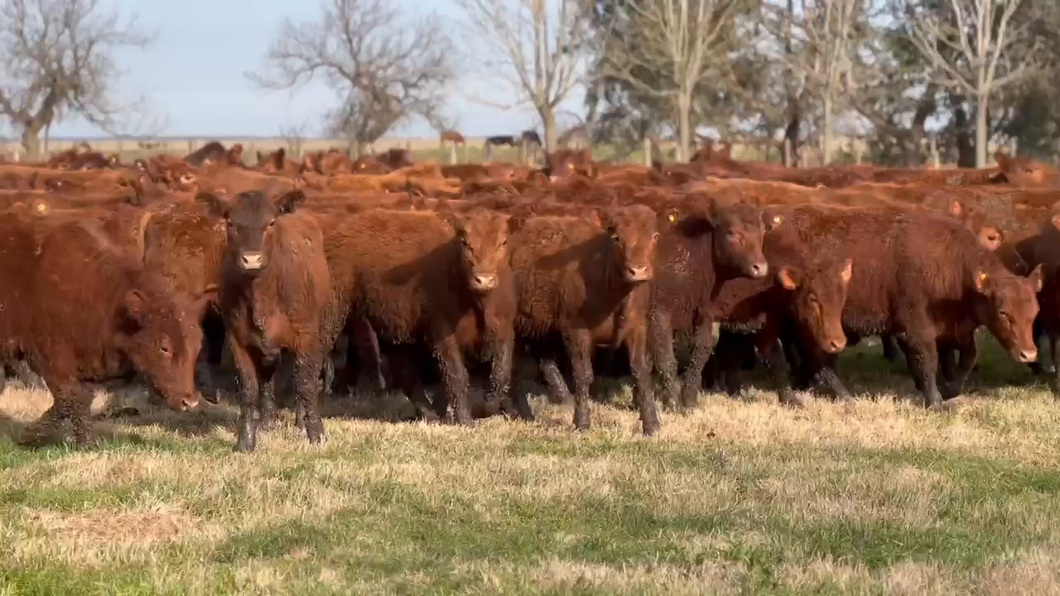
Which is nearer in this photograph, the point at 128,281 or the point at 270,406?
the point at 128,281

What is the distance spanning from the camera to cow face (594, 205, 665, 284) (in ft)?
28.0

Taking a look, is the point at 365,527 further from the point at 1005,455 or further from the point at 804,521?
the point at 1005,455

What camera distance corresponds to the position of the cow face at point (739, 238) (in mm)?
9797

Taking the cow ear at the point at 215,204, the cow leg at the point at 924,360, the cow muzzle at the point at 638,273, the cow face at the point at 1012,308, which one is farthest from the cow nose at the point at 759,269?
the cow ear at the point at 215,204

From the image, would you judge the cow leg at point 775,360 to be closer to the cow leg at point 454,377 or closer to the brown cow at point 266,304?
the cow leg at point 454,377

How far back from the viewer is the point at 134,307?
7730 mm

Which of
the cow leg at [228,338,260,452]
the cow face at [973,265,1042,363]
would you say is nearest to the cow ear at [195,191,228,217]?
the cow leg at [228,338,260,452]

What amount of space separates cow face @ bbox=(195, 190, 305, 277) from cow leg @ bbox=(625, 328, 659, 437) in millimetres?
2598

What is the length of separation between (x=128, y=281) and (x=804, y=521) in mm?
4322

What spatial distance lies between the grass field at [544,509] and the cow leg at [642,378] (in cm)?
16

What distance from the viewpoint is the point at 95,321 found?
25.8 ft

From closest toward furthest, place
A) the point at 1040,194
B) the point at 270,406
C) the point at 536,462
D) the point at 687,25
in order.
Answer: the point at 536,462
the point at 270,406
the point at 1040,194
the point at 687,25

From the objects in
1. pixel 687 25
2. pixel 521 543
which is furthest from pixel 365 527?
pixel 687 25

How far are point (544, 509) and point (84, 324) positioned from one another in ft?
10.8
